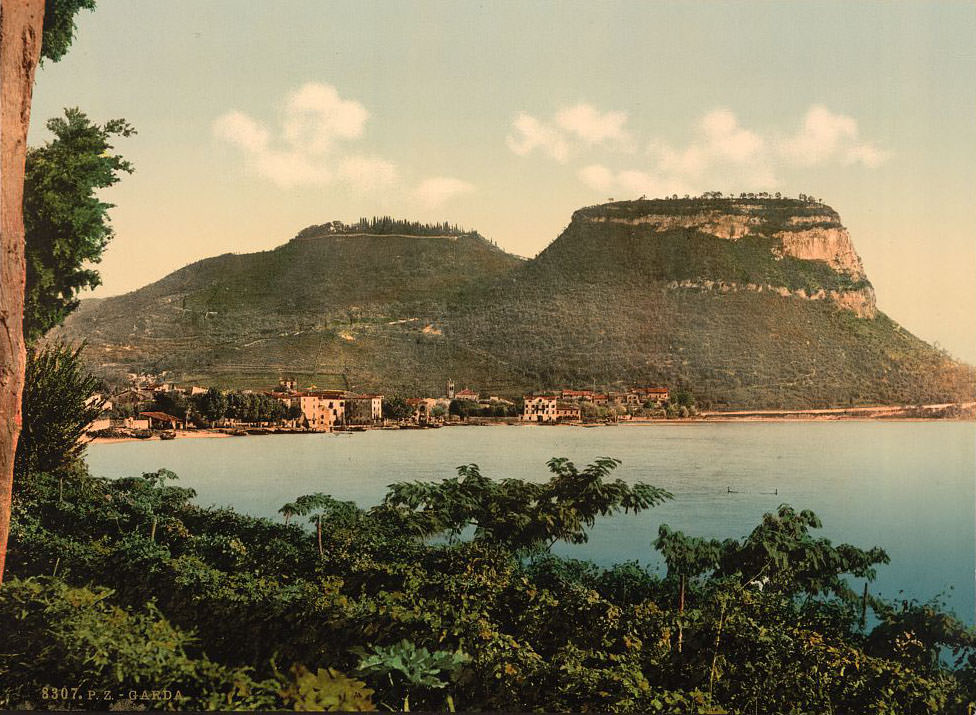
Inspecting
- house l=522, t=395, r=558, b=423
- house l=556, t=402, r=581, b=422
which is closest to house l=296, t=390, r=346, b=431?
house l=522, t=395, r=558, b=423

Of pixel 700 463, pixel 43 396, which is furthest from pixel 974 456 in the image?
pixel 43 396

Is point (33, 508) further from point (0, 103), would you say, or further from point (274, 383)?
point (0, 103)

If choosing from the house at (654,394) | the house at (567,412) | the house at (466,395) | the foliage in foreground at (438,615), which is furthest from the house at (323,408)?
the house at (654,394)

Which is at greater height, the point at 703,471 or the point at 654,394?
the point at 654,394

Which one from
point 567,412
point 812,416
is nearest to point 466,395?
point 567,412

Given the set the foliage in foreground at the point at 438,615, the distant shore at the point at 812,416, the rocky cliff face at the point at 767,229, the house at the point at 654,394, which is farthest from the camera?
the house at the point at 654,394

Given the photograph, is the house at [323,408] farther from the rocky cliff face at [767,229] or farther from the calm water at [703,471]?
the rocky cliff face at [767,229]

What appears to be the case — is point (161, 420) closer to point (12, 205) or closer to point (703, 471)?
point (12, 205)
